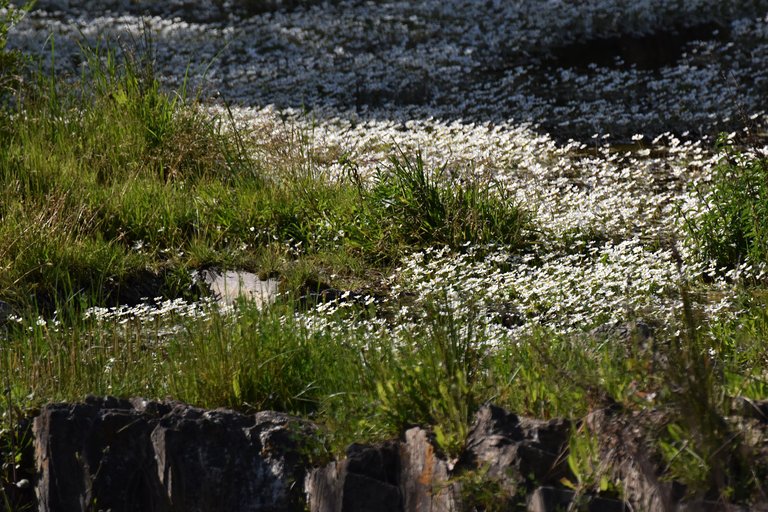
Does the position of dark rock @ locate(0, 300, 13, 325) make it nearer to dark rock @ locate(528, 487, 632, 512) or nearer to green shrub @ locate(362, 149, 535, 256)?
green shrub @ locate(362, 149, 535, 256)

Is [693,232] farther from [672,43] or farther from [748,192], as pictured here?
[672,43]

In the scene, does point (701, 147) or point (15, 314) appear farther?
point (701, 147)

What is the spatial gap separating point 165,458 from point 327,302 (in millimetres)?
2452

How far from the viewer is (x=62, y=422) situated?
3.93 metres

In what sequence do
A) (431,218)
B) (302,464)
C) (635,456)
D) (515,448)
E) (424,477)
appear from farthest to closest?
(431,218), (302,464), (424,477), (515,448), (635,456)

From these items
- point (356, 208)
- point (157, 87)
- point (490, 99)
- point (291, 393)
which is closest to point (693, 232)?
point (356, 208)

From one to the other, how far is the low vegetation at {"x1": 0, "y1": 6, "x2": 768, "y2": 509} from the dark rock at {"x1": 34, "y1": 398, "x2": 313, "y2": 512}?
0.60 ft

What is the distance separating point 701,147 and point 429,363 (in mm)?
6979

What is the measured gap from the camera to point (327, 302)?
6.16 meters

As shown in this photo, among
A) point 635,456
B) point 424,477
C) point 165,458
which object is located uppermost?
point 635,456

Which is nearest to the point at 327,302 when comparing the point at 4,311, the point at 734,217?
the point at 4,311

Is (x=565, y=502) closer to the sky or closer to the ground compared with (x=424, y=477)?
closer to the sky

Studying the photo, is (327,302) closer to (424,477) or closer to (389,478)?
(389,478)

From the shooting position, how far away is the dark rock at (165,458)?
3.78m
